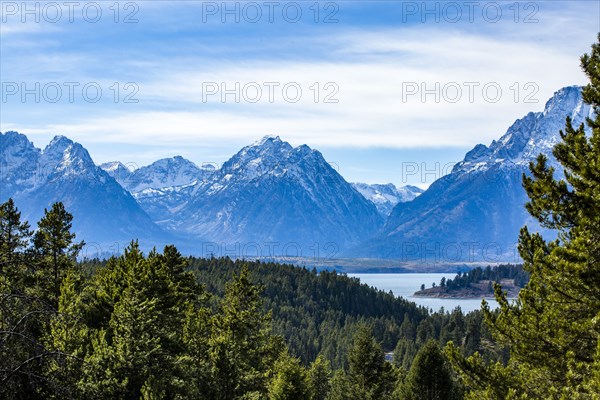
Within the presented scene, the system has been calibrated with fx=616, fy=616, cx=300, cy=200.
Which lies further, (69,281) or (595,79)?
(69,281)

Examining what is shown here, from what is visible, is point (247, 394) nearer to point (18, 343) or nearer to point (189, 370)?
point (189, 370)

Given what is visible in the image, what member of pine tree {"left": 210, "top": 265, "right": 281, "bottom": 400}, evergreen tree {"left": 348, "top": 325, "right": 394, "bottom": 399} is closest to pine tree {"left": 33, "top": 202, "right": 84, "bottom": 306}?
pine tree {"left": 210, "top": 265, "right": 281, "bottom": 400}

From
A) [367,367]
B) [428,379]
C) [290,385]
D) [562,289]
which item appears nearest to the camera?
[562,289]

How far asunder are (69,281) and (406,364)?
421 feet

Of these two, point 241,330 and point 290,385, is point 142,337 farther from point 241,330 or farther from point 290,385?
point 290,385

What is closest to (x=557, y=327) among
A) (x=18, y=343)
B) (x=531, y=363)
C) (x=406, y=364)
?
(x=531, y=363)

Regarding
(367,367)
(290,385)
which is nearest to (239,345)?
(290,385)

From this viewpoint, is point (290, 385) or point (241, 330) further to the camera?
point (241, 330)

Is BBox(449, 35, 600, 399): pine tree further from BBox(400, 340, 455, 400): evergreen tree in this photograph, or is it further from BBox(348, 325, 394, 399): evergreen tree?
BBox(400, 340, 455, 400): evergreen tree

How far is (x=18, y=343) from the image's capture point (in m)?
12.4

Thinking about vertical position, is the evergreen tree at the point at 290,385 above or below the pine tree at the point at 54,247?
below

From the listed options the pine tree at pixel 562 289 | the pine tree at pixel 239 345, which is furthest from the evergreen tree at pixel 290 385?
the pine tree at pixel 562 289

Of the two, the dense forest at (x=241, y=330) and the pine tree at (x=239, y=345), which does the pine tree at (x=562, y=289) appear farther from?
the pine tree at (x=239, y=345)

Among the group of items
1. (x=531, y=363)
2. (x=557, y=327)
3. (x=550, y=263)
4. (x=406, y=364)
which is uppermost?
(x=550, y=263)
